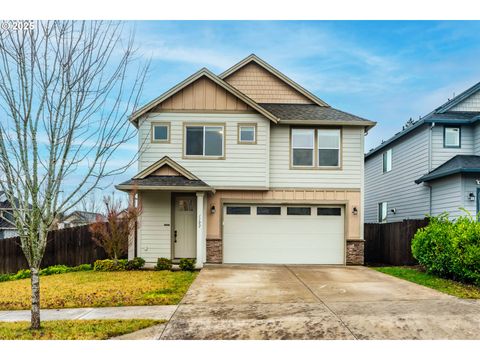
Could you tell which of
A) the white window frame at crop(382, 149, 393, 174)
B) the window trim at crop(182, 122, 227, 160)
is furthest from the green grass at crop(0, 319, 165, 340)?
the white window frame at crop(382, 149, 393, 174)

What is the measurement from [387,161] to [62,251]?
15.0 m

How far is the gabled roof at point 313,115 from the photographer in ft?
46.7

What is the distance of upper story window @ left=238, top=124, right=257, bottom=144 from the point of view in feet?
45.9

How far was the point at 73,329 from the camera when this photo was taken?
608cm

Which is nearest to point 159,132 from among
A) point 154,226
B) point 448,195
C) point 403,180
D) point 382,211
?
point 154,226

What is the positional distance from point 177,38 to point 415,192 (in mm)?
12306

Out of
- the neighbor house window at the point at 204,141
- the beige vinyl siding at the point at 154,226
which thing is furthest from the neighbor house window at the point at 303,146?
the beige vinyl siding at the point at 154,226

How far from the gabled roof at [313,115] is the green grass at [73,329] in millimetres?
9494

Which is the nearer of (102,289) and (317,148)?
(102,289)

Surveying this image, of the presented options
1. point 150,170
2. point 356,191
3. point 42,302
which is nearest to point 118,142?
point 42,302

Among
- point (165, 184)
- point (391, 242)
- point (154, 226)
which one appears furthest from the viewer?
point (391, 242)

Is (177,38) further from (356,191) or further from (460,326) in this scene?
(356,191)

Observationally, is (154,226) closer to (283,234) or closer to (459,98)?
(283,234)

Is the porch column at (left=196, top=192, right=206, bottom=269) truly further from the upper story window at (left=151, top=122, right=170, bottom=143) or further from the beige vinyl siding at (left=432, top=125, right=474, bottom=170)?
the beige vinyl siding at (left=432, top=125, right=474, bottom=170)
